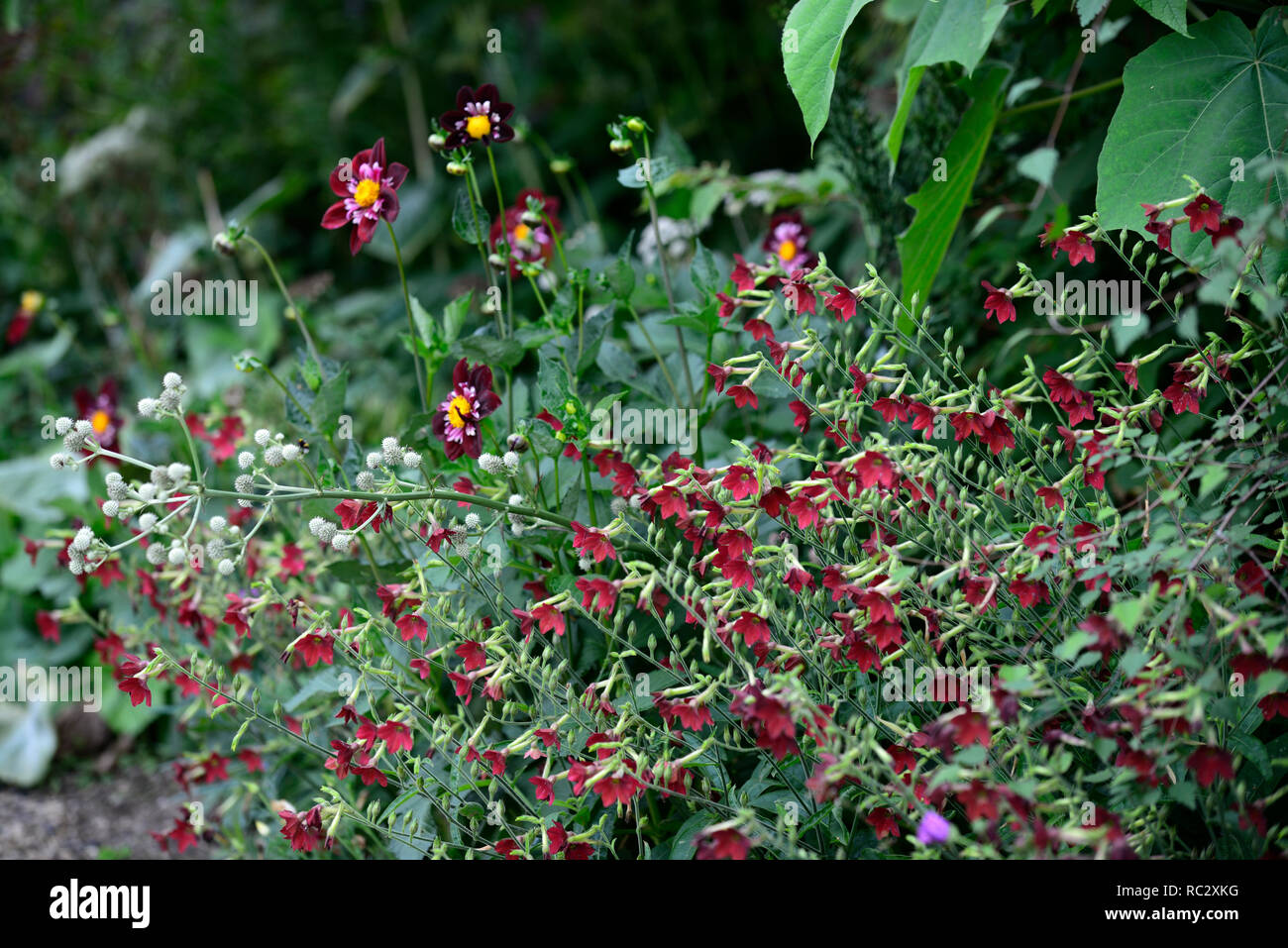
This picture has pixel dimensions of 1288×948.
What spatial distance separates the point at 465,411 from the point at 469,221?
34cm

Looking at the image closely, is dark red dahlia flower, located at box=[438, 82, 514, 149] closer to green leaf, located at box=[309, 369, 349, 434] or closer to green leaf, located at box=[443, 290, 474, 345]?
green leaf, located at box=[443, 290, 474, 345]

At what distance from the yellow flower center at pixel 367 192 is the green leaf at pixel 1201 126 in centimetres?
92

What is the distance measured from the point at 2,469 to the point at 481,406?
2.02m

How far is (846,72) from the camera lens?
2012 mm

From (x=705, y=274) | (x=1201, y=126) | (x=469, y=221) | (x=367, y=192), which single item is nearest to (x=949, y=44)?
(x=1201, y=126)

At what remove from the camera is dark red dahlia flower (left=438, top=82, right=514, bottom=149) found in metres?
1.42

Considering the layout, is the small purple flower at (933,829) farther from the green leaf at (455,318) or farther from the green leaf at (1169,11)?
the green leaf at (1169,11)

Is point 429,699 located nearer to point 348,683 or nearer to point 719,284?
point 348,683

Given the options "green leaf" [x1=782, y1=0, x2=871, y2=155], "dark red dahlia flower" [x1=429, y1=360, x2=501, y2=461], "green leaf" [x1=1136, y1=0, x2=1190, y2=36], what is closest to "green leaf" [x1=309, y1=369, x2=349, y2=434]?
"dark red dahlia flower" [x1=429, y1=360, x2=501, y2=461]

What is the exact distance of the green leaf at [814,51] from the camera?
4.66 ft

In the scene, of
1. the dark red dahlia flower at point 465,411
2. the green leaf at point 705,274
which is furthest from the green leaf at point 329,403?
the green leaf at point 705,274

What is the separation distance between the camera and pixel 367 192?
132cm

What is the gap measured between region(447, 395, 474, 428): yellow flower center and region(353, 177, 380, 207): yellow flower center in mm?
285

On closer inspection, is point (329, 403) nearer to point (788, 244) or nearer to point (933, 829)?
point (788, 244)
